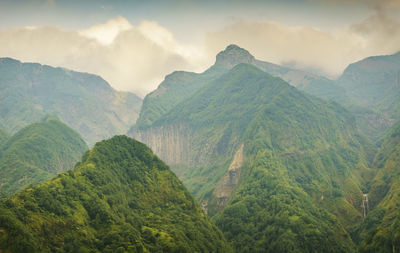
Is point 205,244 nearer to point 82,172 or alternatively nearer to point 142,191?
point 142,191

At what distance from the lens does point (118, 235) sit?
130500 millimetres

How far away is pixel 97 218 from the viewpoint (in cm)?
14050

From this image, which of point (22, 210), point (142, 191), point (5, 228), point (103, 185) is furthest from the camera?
point (142, 191)

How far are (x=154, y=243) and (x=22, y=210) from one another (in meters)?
50.4

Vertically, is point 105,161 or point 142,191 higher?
point 105,161

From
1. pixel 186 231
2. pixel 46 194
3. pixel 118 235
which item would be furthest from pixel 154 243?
pixel 46 194

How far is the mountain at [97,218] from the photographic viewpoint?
11276 centimetres

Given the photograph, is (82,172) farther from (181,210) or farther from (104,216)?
(181,210)

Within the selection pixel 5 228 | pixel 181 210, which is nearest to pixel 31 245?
pixel 5 228

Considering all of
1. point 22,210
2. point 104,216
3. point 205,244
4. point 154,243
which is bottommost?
point 205,244

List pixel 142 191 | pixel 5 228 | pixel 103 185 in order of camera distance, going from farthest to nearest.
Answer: pixel 142 191 < pixel 103 185 < pixel 5 228

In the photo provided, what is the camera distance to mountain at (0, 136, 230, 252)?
112756 millimetres

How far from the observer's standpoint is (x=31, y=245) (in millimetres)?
101750

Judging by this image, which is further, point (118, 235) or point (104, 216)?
point (104, 216)
